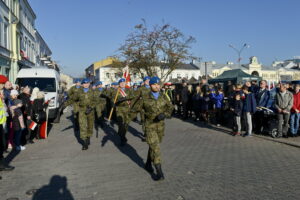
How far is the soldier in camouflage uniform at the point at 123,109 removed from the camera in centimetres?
850

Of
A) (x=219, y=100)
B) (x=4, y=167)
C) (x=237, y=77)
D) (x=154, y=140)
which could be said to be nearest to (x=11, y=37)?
(x=237, y=77)

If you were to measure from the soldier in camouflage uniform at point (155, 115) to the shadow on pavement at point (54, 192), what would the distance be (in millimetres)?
1620

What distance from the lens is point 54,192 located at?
475 centimetres

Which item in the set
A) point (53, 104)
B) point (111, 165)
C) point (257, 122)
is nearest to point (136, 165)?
point (111, 165)

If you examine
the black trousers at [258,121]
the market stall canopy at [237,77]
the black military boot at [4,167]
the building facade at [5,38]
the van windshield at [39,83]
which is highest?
the building facade at [5,38]

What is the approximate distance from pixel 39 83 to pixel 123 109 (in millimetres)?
7031

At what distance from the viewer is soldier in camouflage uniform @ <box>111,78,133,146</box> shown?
8.50 metres

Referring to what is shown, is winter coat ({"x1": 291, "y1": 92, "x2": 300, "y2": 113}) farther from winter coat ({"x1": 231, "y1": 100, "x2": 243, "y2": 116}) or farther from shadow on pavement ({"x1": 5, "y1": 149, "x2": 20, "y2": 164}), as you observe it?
shadow on pavement ({"x1": 5, "y1": 149, "x2": 20, "y2": 164})

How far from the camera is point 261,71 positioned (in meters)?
100

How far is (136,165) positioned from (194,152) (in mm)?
1915

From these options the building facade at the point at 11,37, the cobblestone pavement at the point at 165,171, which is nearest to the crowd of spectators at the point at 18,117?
the cobblestone pavement at the point at 165,171

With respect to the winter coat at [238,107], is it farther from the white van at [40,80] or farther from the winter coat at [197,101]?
the white van at [40,80]

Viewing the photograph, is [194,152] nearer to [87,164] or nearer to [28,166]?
[87,164]

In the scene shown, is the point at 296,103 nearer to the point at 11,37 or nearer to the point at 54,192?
the point at 54,192
